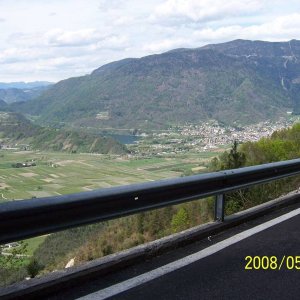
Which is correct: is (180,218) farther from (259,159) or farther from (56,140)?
(56,140)

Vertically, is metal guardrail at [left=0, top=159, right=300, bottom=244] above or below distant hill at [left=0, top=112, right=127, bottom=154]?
above

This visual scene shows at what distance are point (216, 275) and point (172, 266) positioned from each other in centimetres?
43

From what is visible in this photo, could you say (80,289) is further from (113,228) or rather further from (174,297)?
(113,228)

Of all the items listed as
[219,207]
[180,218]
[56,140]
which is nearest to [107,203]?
[219,207]

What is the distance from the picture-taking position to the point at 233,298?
3.79 m

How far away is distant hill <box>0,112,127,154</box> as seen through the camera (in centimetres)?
8069

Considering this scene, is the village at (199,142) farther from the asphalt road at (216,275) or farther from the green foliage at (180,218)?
the asphalt road at (216,275)

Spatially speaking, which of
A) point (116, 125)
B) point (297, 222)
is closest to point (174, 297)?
point (297, 222)
